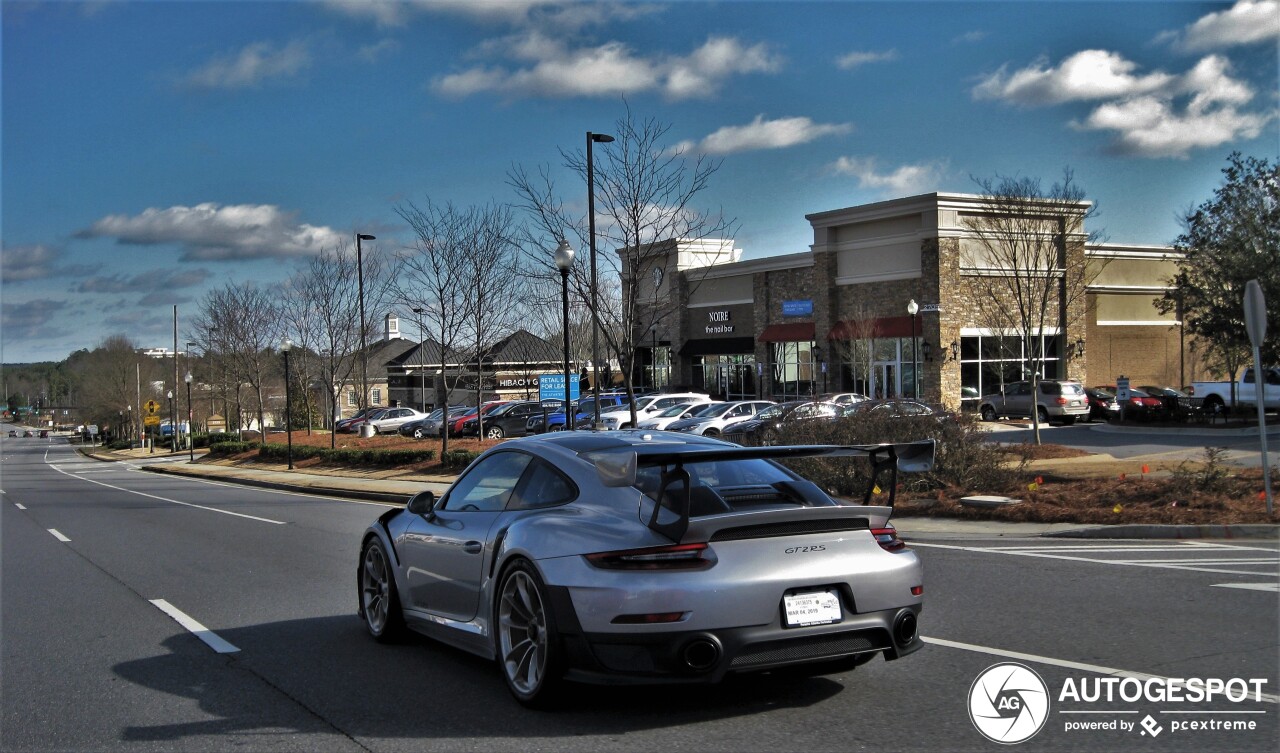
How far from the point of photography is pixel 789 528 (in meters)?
5.17

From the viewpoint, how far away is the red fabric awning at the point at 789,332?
54.2m

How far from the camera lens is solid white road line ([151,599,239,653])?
7.39 meters

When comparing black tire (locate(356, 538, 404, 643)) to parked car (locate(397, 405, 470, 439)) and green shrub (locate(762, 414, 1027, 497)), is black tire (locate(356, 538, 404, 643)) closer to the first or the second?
green shrub (locate(762, 414, 1027, 497))

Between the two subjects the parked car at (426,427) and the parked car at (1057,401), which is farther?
the parked car at (426,427)

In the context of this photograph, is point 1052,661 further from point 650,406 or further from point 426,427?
point 426,427

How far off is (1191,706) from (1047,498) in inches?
377

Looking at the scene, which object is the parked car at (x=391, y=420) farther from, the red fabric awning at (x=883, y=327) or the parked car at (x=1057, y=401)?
the parked car at (x=1057, y=401)

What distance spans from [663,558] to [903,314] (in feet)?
151

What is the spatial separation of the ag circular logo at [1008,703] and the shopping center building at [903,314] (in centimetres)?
3648

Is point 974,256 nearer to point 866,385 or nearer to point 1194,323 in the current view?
point 866,385

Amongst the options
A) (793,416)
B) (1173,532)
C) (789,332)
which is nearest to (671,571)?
(1173,532)

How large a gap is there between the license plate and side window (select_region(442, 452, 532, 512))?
1955mm

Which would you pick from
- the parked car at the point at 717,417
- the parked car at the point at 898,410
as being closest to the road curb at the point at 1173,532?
the parked car at the point at 898,410

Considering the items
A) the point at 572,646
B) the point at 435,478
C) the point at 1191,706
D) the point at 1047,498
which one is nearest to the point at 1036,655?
the point at 1191,706
